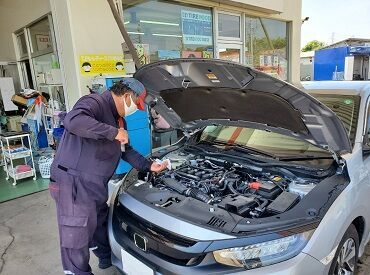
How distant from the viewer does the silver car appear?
1541mm

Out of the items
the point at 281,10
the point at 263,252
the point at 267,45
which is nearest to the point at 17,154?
the point at 263,252

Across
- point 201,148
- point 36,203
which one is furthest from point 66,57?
point 201,148

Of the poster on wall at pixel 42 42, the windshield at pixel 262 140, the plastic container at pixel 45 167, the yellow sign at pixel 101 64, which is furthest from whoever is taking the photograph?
the poster on wall at pixel 42 42

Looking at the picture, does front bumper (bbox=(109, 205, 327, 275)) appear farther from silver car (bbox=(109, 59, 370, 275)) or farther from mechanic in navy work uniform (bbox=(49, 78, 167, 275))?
mechanic in navy work uniform (bbox=(49, 78, 167, 275))

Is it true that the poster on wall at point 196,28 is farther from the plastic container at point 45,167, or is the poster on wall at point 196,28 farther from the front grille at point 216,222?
the front grille at point 216,222

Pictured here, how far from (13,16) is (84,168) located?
670 centimetres

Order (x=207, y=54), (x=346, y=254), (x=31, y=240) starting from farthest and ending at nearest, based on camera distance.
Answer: (x=207, y=54) < (x=31, y=240) < (x=346, y=254)

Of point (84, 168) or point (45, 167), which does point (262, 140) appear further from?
point (45, 167)

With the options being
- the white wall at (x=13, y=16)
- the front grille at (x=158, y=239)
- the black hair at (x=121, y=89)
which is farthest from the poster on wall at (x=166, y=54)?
the front grille at (x=158, y=239)

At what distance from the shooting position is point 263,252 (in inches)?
59.3

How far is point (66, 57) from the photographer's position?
15.1 feet

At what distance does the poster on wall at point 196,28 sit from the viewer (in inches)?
249

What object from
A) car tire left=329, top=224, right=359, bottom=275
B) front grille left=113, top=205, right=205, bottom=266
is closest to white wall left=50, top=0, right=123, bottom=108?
front grille left=113, top=205, right=205, bottom=266

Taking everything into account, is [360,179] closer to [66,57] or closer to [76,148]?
[76,148]
